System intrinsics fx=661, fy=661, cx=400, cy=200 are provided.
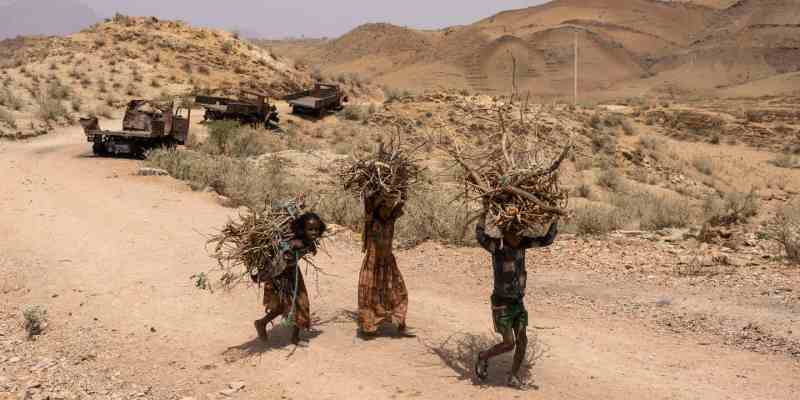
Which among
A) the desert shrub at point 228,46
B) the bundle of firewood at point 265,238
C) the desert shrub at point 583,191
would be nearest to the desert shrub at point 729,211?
the desert shrub at point 583,191

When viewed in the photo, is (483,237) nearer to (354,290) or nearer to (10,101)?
(354,290)

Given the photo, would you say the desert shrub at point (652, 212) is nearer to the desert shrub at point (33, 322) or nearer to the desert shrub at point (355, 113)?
the desert shrub at point (33, 322)

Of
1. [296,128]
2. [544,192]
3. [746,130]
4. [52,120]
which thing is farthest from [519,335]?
[746,130]

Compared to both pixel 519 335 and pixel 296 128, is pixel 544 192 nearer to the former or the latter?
pixel 519 335

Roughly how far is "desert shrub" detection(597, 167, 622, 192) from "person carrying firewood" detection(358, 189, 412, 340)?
13.1 metres

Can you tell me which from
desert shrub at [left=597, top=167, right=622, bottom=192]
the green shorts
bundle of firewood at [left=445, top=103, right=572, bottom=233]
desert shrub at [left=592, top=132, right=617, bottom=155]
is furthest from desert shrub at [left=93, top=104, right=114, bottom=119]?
the green shorts

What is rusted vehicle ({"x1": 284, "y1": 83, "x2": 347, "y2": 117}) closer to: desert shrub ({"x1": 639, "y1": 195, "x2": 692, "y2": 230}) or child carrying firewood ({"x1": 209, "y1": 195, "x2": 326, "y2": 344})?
desert shrub ({"x1": 639, "y1": 195, "x2": 692, "y2": 230})

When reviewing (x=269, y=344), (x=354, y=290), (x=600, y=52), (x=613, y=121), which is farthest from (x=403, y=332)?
(x=600, y=52)

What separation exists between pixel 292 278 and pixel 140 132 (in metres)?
12.4

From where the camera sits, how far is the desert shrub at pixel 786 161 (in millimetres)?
Result: 22109

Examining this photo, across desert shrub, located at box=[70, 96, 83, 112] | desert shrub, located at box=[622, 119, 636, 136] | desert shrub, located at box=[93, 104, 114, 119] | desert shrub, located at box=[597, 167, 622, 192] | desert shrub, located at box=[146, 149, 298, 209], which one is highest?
desert shrub, located at box=[70, 96, 83, 112]

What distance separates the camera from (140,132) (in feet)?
55.1

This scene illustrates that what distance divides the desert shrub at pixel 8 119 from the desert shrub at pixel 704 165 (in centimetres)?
2136

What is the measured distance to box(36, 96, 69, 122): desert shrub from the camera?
21406 mm
